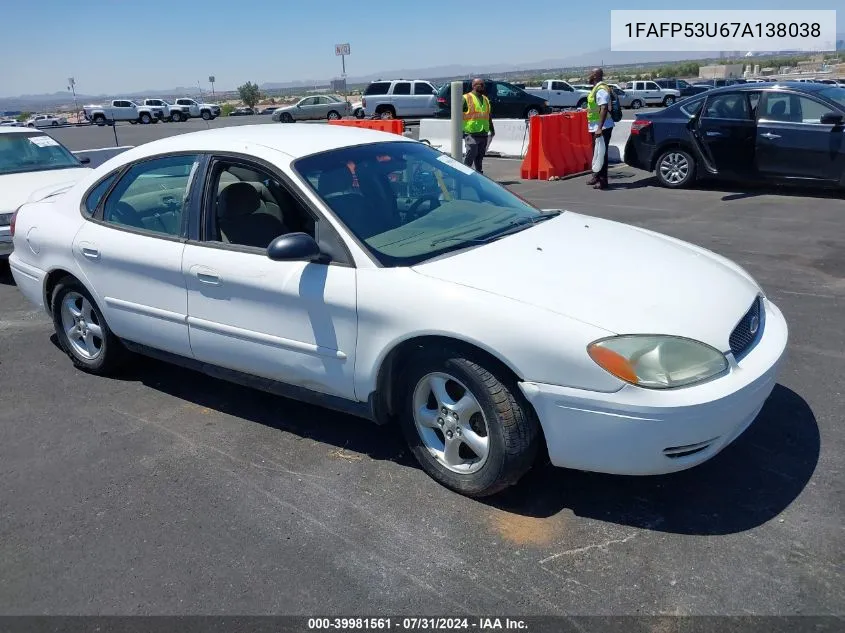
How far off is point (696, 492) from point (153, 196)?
3424 mm

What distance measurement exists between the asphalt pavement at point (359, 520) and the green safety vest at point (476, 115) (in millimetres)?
7734

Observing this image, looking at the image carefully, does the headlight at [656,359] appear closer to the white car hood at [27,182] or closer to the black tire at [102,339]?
the black tire at [102,339]

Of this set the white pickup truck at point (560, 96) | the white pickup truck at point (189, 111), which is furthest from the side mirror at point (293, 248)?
the white pickup truck at point (189, 111)

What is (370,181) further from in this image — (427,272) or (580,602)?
(580,602)

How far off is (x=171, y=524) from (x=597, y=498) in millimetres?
1908

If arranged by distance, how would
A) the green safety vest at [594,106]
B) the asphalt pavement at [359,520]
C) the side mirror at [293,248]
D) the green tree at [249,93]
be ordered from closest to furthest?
the asphalt pavement at [359,520] < the side mirror at [293,248] < the green safety vest at [594,106] < the green tree at [249,93]

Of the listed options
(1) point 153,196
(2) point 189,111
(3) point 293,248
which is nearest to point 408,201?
(3) point 293,248

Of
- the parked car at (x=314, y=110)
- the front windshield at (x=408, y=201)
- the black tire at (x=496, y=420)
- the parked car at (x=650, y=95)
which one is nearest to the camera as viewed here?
the black tire at (x=496, y=420)

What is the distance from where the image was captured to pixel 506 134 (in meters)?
16.5

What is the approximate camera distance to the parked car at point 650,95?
1665 inches

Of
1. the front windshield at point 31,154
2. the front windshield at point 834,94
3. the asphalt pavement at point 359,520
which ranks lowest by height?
the asphalt pavement at point 359,520

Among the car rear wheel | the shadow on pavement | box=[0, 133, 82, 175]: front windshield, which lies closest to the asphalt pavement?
the shadow on pavement

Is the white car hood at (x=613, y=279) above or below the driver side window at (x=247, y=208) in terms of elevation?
below

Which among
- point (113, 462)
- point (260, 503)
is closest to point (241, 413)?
point (113, 462)
